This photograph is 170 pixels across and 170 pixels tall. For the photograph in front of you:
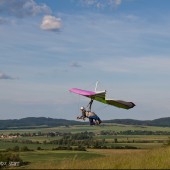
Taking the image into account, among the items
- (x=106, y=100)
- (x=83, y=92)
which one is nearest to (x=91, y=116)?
(x=106, y=100)

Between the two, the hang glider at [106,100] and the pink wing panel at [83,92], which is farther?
the pink wing panel at [83,92]

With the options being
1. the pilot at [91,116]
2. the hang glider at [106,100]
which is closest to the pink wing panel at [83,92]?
the hang glider at [106,100]

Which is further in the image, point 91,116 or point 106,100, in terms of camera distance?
point 91,116

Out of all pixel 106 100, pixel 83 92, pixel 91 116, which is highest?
pixel 83 92

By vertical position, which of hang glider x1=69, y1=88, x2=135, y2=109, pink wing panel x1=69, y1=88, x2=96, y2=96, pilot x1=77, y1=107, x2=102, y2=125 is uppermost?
pink wing panel x1=69, y1=88, x2=96, y2=96

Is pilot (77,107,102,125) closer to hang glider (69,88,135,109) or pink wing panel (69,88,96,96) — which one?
hang glider (69,88,135,109)

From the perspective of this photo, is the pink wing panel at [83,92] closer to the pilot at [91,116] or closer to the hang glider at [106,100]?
the hang glider at [106,100]

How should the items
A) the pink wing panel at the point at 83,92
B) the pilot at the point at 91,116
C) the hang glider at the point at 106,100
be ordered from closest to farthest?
the hang glider at the point at 106,100
the pilot at the point at 91,116
the pink wing panel at the point at 83,92

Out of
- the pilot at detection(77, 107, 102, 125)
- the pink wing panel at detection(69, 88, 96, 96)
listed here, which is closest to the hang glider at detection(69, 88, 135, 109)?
the pink wing panel at detection(69, 88, 96, 96)

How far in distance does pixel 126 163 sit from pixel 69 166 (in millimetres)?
2431

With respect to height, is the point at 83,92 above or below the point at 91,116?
above

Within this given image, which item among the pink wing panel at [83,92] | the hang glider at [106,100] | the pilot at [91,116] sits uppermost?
the pink wing panel at [83,92]

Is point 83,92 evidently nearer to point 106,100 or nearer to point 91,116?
point 91,116

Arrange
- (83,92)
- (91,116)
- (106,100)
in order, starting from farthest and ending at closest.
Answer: (83,92), (91,116), (106,100)
